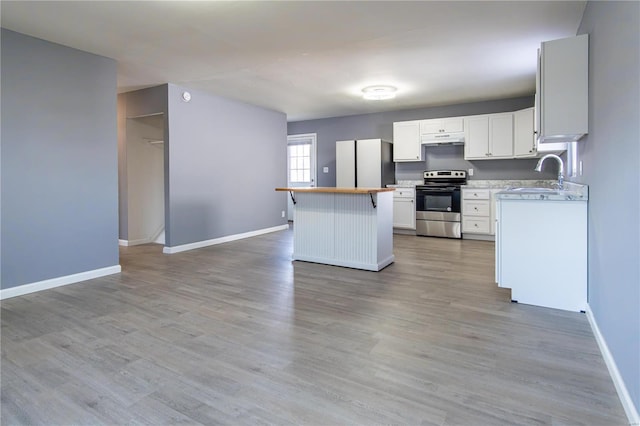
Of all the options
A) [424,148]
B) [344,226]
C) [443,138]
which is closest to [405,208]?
[424,148]

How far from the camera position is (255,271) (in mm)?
4309

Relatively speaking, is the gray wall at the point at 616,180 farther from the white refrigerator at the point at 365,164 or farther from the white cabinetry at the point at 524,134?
the white refrigerator at the point at 365,164

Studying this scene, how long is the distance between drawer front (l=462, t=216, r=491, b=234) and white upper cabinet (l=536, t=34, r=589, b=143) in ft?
11.8

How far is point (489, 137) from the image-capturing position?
6379 millimetres

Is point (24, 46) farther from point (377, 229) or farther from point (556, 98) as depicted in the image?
point (556, 98)

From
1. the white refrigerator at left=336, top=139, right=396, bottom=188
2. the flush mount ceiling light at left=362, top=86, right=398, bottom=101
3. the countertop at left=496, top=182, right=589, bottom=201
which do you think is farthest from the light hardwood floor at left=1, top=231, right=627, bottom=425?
the white refrigerator at left=336, top=139, right=396, bottom=188

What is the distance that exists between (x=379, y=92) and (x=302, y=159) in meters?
3.76

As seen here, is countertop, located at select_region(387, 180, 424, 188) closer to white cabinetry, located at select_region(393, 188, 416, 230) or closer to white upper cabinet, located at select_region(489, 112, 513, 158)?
white cabinetry, located at select_region(393, 188, 416, 230)

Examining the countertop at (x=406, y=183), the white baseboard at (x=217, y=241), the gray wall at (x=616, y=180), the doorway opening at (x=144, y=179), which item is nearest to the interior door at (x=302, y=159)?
the white baseboard at (x=217, y=241)

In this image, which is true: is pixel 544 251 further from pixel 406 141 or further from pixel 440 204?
pixel 406 141

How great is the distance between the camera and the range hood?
669cm

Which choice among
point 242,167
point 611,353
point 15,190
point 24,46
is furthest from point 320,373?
point 242,167

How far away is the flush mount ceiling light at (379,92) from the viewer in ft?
18.4

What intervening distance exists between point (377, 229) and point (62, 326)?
308 cm
